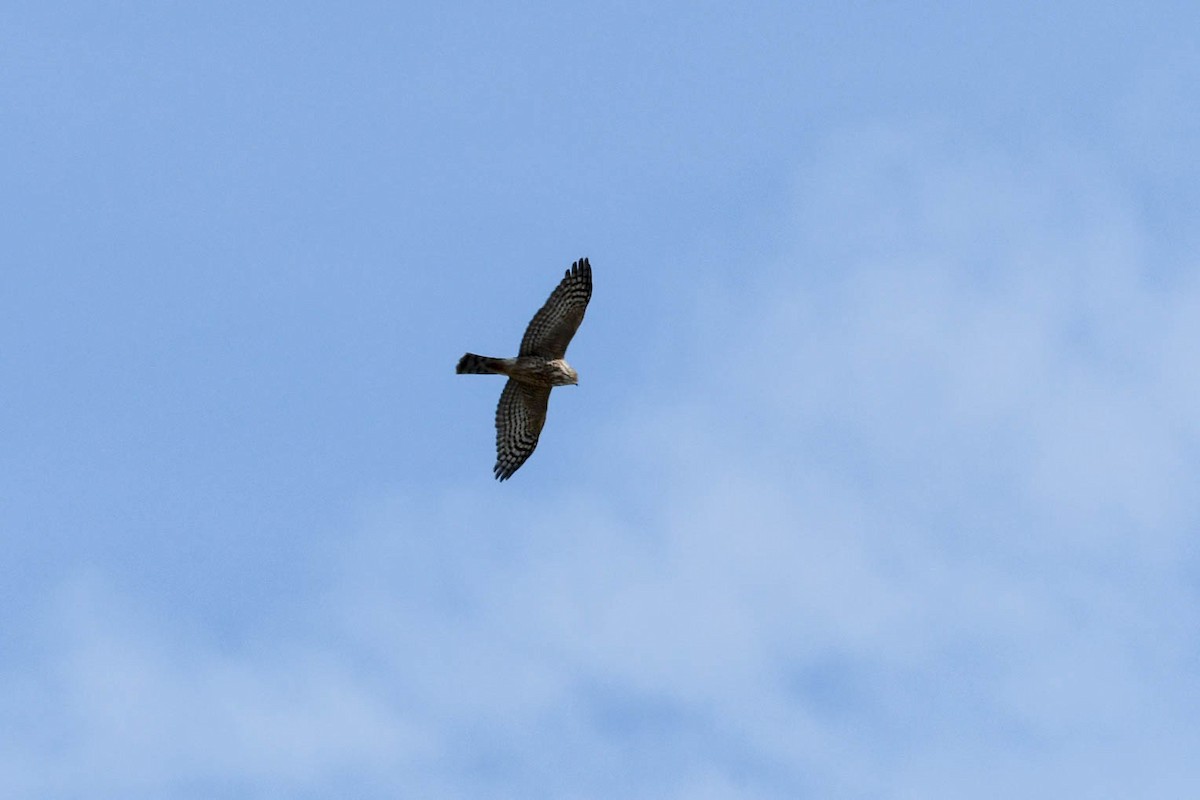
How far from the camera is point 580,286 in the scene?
39.3m

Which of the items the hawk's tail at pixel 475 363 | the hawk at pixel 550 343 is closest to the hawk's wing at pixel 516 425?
the hawk at pixel 550 343

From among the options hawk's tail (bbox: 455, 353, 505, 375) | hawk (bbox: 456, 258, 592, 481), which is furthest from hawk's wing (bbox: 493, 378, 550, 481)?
hawk's tail (bbox: 455, 353, 505, 375)

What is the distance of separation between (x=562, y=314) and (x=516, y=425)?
2.97m

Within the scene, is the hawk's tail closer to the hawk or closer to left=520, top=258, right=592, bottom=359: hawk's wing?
the hawk

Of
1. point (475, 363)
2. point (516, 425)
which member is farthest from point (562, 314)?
point (516, 425)

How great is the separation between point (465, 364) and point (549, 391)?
6.79ft

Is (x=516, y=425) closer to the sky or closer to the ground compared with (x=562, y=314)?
closer to the ground

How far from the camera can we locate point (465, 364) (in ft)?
129

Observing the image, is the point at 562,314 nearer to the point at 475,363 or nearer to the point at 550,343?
the point at 550,343

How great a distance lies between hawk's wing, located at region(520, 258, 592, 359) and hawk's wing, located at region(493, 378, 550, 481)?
1398 millimetres

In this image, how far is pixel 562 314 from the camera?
129ft

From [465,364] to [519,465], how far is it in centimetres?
295

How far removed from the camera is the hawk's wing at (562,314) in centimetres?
3928

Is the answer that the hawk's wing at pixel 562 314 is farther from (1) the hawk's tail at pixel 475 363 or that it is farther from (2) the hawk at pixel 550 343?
(1) the hawk's tail at pixel 475 363
